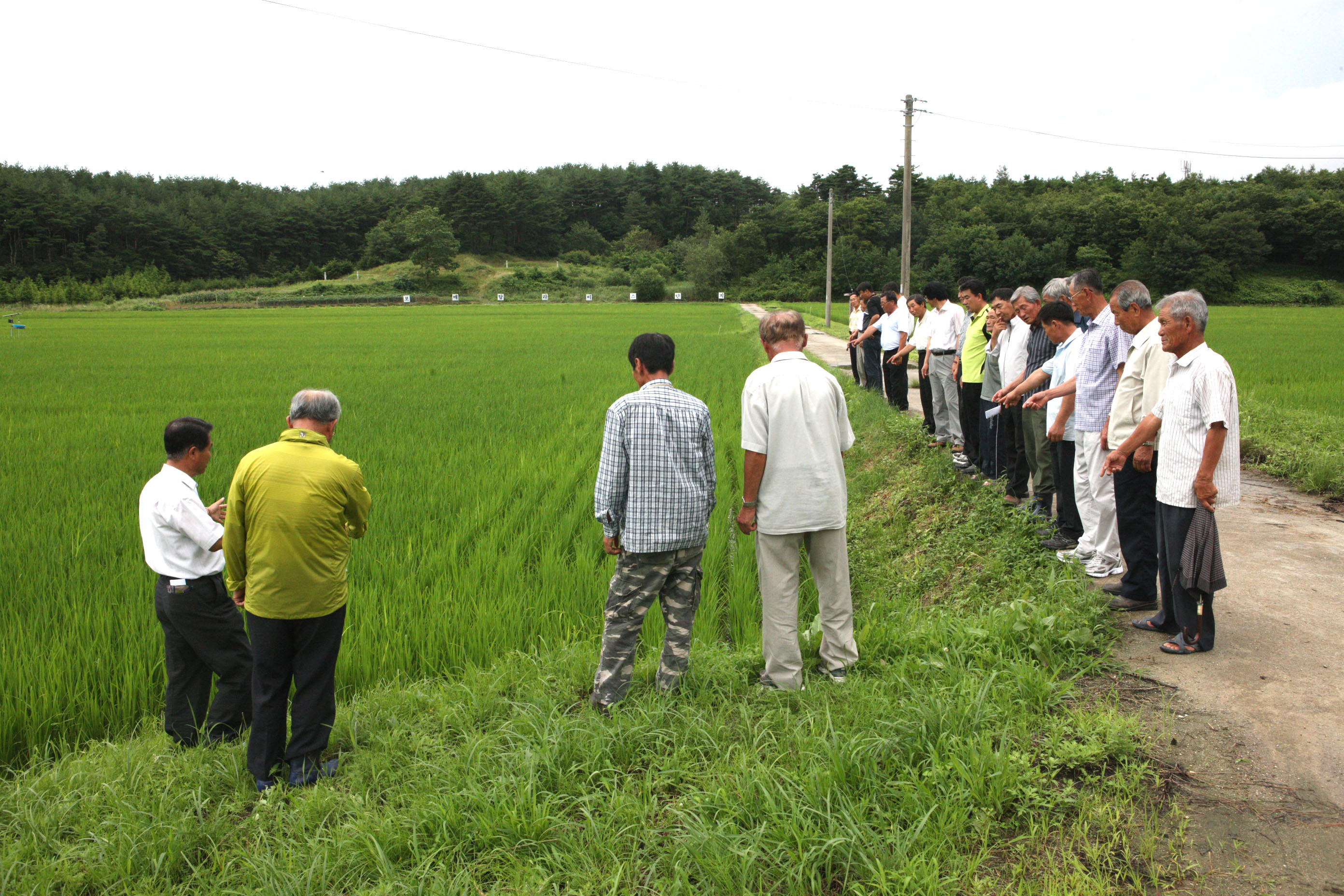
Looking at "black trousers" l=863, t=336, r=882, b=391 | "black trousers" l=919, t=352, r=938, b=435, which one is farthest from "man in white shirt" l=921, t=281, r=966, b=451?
"black trousers" l=863, t=336, r=882, b=391

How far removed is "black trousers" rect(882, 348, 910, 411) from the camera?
10242 millimetres

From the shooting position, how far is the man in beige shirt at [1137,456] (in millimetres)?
4133

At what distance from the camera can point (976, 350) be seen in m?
7.27

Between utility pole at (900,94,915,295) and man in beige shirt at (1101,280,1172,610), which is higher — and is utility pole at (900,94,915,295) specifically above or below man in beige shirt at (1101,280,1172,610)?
above

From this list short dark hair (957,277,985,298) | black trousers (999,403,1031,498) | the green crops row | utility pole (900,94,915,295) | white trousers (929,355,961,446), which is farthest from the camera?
utility pole (900,94,915,295)

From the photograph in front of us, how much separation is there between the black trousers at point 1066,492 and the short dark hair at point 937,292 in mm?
2966

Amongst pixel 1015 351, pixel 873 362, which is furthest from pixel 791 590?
pixel 873 362

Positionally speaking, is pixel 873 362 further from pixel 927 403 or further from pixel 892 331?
pixel 927 403

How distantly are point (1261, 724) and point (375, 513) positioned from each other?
5562 mm

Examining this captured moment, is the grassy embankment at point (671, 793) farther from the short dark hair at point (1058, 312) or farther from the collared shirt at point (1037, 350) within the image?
the collared shirt at point (1037, 350)

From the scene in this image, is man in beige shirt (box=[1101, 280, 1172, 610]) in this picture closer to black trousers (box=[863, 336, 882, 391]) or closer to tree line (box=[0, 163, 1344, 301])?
black trousers (box=[863, 336, 882, 391])

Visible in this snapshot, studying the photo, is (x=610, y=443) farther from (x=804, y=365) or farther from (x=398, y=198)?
(x=398, y=198)

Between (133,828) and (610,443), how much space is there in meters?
2.18

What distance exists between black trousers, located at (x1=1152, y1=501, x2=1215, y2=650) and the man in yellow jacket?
142 inches
